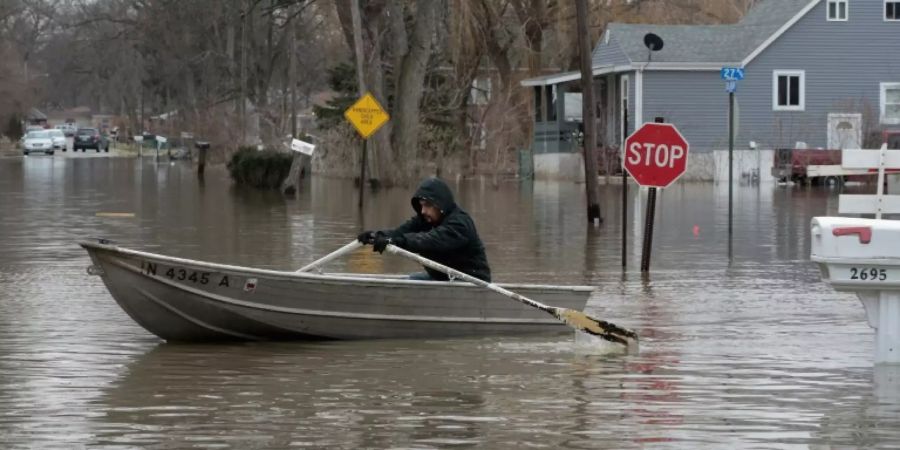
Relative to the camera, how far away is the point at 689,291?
19125mm

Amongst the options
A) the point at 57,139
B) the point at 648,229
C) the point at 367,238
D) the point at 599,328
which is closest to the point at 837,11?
the point at 648,229

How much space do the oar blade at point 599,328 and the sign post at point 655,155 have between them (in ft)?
20.2

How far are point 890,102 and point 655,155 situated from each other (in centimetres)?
3950

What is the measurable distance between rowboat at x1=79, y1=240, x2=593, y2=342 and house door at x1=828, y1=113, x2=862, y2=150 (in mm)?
43007

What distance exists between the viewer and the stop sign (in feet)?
65.4

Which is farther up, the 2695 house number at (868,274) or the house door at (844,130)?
the house door at (844,130)

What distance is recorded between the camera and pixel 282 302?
1390 centimetres

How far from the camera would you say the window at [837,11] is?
57812 mm

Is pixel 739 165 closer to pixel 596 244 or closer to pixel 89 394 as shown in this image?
pixel 596 244

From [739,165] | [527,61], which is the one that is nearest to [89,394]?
[739,165]

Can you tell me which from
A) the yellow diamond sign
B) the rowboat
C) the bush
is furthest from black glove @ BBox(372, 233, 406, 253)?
the bush

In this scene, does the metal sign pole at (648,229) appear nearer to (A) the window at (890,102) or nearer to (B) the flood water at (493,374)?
(B) the flood water at (493,374)

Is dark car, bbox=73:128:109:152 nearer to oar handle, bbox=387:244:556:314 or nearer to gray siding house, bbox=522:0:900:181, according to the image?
gray siding house, bbox=522:0:900:181

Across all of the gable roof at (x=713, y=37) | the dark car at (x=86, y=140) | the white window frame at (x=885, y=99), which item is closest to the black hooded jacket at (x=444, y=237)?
the gable roof at (x=713, y=37)
